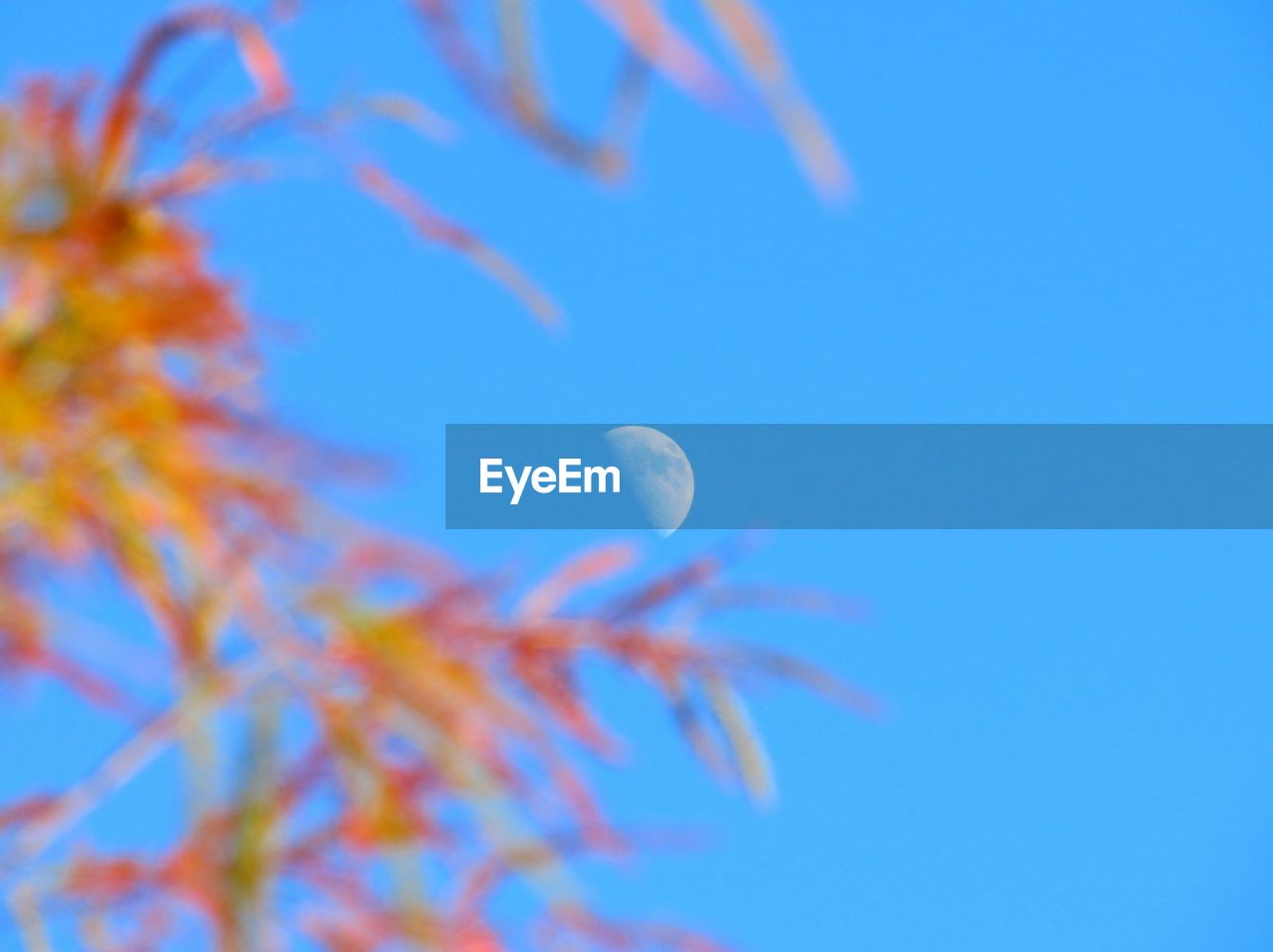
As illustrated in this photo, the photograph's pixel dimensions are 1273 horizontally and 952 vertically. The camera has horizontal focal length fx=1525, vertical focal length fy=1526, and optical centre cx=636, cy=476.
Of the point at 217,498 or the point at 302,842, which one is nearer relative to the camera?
the point at 217,498

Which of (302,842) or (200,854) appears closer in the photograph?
(200,854)

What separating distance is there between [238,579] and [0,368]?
0.37m

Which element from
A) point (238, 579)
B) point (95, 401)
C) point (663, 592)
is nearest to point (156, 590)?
point (238, 579)

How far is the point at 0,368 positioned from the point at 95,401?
20cm

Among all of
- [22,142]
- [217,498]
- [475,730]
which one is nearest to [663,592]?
[475,730]

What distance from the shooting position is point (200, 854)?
1.82 meters

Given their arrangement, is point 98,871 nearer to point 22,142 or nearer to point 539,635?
point 539,635

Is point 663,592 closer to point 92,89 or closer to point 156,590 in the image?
point 156,590

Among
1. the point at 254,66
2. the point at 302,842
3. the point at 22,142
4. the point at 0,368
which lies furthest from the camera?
the point at 302,842

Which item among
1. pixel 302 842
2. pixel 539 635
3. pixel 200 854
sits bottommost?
pixel 200 854

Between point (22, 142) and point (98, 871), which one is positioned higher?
point (22, 142)

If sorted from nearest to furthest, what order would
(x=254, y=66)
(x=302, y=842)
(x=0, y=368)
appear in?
1. (x=0, y=368)
2. (x=254, y=66)
3. (x=302, y=842)

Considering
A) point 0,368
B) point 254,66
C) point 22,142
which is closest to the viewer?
point 0,368

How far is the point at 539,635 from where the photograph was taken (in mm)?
2359
